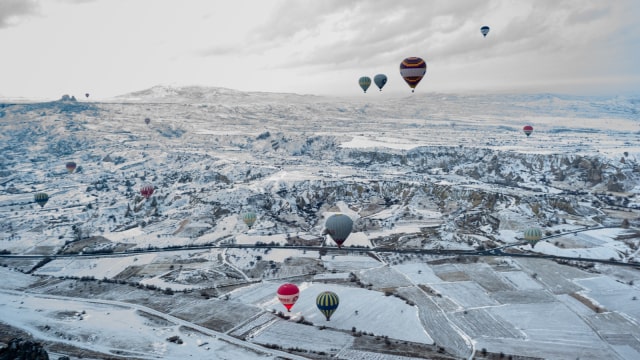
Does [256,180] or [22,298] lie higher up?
[256,180]

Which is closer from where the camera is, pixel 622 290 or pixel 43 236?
pixel 622 290

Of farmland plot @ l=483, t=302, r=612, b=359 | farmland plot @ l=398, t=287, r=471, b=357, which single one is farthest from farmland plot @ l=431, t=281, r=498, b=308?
farmland plot @ l=398, t=287, r=471, b=357

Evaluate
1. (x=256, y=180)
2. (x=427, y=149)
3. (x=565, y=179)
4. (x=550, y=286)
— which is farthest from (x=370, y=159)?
(x=550, y=286)

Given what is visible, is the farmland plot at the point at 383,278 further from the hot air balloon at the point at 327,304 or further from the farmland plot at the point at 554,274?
the farmland plot at the point at 554,274

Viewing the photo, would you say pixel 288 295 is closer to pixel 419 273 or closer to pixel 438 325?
pixel 438 325

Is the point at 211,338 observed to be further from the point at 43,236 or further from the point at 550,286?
the point at 43,236

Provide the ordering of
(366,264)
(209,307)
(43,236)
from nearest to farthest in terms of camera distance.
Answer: (209,307) < (366,264) < (43,236)

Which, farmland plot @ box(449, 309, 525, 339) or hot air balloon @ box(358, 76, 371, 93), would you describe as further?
hot air balloon @ box(358, 76, 371, 93)

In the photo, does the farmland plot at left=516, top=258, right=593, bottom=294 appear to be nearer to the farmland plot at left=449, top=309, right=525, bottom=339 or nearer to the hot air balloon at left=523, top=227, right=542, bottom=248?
the hot air balloon at left=523, top=227, right=542, bottom=248
